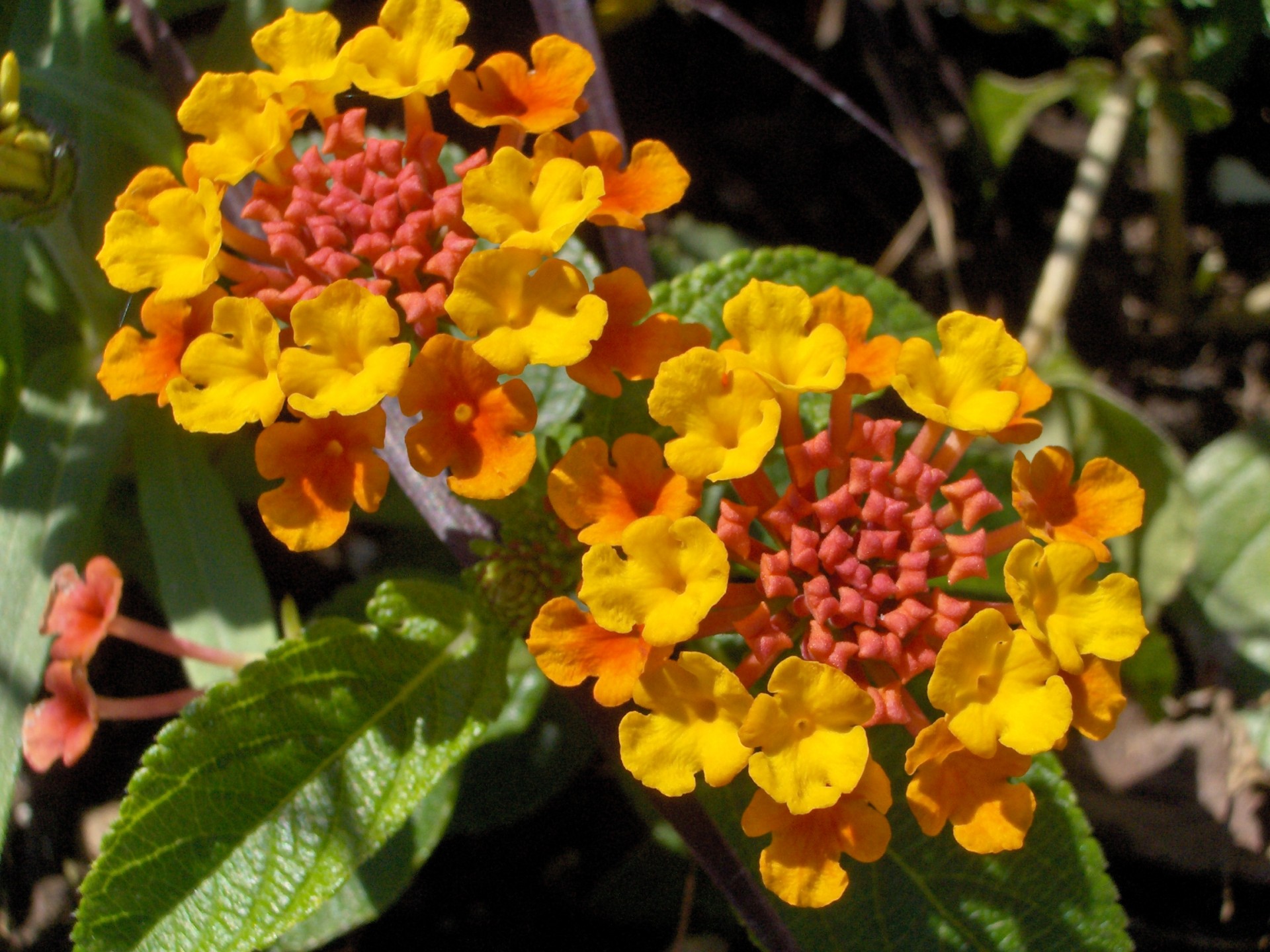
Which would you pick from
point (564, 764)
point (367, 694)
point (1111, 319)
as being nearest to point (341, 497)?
point (367, 694)

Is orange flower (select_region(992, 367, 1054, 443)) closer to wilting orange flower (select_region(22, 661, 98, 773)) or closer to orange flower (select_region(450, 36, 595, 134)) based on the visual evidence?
orange flower (select_region(450, 36, 595, 134))

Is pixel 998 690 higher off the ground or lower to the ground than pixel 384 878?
higher

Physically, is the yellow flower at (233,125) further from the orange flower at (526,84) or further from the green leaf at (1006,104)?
the green leaf at (1006,104)

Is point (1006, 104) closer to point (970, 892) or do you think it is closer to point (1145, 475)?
point (1145, 475)

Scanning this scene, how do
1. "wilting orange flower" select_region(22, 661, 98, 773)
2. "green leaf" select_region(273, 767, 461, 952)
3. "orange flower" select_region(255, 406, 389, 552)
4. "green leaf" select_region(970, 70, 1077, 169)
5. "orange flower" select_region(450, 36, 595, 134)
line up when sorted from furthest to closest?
"green leaf" select_region(970, 70, 1077, 169)
"green leaf" select_region(273, 767, 461, 952)
"wilting orange flower" select_region(22, 661, 98, 773)
"orange flower" select_region(450, 36, 595, 134)
"orange flower" select_region(255, 406, 389, 552)

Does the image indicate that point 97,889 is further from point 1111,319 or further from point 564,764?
point 1111,319

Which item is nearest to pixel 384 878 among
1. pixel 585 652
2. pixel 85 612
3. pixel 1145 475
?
pixel 85 612

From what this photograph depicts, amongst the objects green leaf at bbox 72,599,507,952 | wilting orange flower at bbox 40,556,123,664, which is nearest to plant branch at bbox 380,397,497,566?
green leaf at bbox 72,599,507,952
